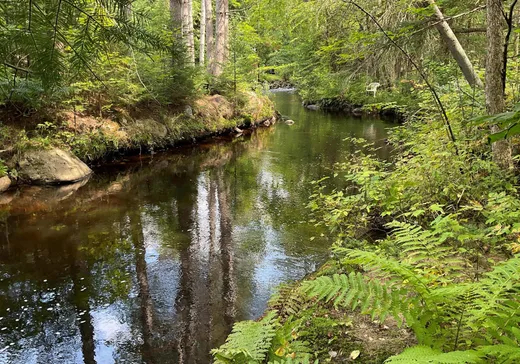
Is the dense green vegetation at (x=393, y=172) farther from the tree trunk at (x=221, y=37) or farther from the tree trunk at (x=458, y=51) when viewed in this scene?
the tree trunk at (x=221, y=37)

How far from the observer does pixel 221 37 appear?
1691cm

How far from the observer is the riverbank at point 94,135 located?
953 cm

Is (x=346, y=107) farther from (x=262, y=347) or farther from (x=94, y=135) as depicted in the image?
(x=262, y=347)

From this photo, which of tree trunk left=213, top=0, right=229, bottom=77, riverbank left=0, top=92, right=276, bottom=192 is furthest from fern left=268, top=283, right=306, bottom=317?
tree trunk left=213, top=0, right=229, bottom=77

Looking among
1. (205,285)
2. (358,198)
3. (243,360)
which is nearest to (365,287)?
(243,360)

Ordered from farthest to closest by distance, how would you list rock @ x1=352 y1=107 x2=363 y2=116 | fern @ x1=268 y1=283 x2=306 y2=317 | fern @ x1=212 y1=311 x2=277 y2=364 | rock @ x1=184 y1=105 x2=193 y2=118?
rock @ x1=352 y1=107 x2=363 y2=116
rock @ x1=184 y1=105 x2=193 y2=118
fern @ x1=268 y1=283 x2=306 y2=317
fern @ x1=212 y1=311 x2=277 y2=364

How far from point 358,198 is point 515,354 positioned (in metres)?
3.31

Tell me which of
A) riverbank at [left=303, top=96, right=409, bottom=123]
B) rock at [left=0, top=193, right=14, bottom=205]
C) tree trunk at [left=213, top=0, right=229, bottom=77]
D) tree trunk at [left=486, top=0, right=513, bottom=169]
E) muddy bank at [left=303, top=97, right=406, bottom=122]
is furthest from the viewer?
muddy bank at [left=303, top=97, right=406, bottom=122]

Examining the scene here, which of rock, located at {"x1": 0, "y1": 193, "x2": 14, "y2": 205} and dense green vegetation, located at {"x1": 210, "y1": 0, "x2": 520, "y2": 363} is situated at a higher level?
dense green vegetation, located at {"x1": 210, "y1": 0, "x2": 520, "y2": 363}

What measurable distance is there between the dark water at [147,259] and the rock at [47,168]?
42 cm

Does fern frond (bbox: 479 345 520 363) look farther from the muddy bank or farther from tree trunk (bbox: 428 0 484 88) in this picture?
the muddy bank

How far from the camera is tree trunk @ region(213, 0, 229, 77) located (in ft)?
54.3

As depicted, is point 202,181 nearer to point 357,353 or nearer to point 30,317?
point 30,317

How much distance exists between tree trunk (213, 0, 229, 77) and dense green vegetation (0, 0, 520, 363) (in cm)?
650
